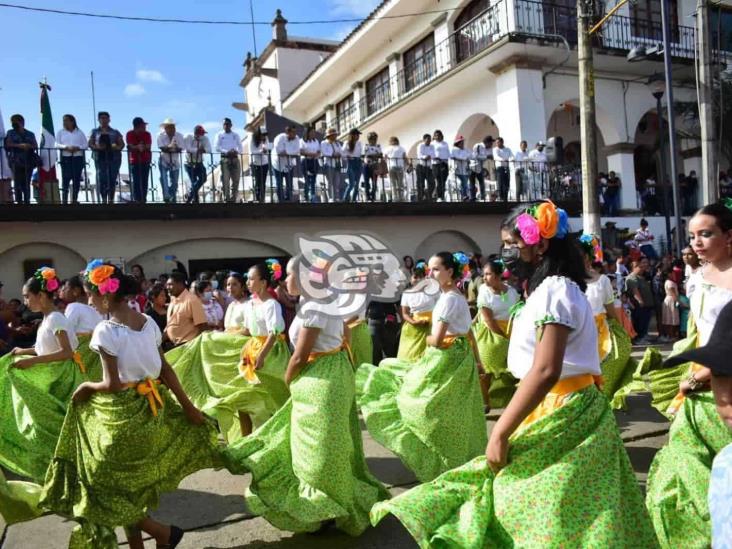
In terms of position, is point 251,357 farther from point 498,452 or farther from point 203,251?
point 203,251

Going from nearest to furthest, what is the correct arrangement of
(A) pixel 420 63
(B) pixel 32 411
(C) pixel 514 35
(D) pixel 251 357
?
(B) pixel 32 411 → (D) pixel 251 357 → (C) pixel 514 35 → (A) pixel 420 63

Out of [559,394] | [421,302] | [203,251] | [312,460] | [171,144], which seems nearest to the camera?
[559,394]

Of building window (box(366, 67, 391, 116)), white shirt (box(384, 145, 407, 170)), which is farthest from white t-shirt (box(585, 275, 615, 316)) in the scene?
building window (box(366, 67, 391, 116))

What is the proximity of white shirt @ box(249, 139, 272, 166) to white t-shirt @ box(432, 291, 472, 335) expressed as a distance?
9186 mm

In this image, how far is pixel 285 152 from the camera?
13.5 m

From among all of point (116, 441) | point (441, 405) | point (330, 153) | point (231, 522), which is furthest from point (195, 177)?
point (116, 441)

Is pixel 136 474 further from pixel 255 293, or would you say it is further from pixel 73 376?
pixel 255 293

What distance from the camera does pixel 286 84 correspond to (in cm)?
2747

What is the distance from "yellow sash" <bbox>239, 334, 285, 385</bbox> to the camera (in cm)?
574

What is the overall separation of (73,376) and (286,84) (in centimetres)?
2411

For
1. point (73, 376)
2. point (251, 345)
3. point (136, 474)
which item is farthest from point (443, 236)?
point (136, 474)

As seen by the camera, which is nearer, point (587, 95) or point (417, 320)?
point (417, 320)

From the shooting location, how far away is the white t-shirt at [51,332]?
4891 millimetres

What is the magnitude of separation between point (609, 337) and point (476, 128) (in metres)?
15.7
